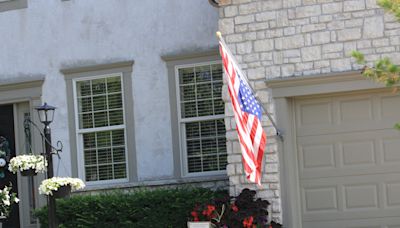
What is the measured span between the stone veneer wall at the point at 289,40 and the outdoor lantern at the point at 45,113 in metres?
2.59

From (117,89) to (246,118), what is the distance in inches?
165

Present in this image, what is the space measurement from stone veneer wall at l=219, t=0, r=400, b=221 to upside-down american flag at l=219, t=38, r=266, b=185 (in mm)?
1114

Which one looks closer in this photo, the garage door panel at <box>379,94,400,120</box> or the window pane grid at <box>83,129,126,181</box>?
the garage door panel at <box>379,94,400,120</box>

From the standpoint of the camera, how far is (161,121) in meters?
14.8

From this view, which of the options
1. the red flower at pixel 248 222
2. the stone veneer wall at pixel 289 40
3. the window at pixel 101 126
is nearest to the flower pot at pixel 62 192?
the window at pixel 101 126

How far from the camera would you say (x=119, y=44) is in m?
15.1

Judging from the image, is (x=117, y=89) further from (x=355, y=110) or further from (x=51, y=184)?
(x=355, y=110)

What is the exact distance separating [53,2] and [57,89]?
1456 mm

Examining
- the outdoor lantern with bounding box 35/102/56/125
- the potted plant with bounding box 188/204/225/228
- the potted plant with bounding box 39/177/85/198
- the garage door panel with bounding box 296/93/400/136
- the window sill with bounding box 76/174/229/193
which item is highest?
the outdoor lantern with bounding box 35/102/56/125

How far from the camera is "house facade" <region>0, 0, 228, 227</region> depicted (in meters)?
14.6

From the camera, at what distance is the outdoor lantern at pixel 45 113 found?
A: 13.4 meters

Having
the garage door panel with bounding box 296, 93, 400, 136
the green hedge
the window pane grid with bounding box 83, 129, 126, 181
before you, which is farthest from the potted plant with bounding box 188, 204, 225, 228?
the window pane grid with bounding box 83, 129, 126, 181

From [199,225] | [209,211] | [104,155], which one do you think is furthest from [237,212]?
[104,155]

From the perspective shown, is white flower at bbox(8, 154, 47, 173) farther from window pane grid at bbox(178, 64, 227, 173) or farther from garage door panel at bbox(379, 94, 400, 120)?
garage door panel at bbox(379, 94, 400, 120)
